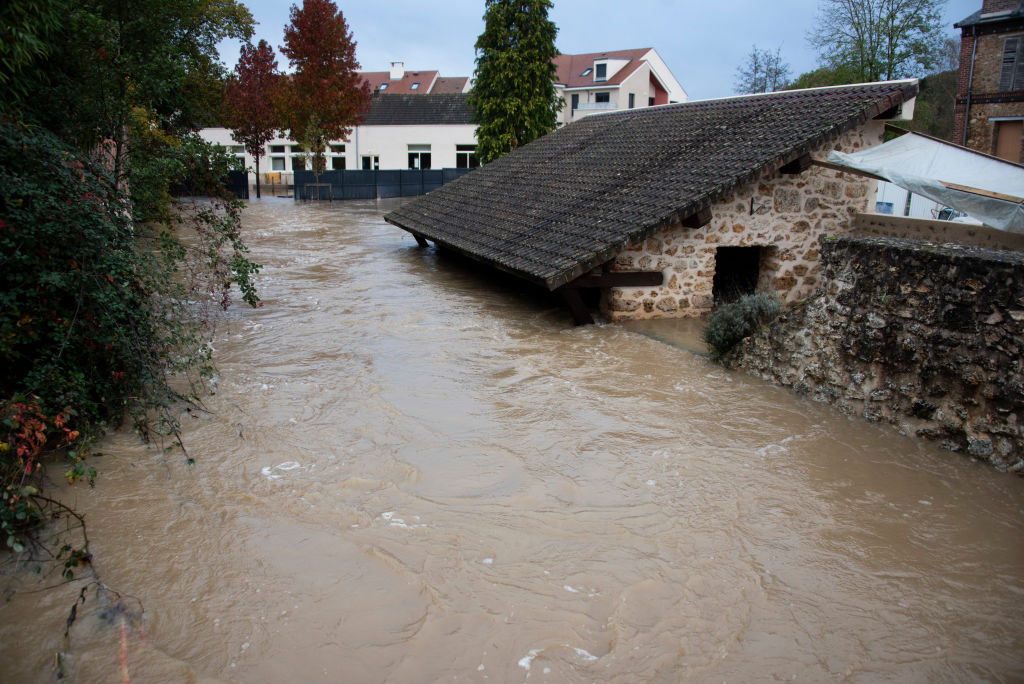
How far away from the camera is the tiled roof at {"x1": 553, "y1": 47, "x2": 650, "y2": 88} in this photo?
47.7m

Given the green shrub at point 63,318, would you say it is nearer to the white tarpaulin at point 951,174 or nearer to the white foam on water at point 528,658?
the white foam on water at point 528,658

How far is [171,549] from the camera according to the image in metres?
4.99

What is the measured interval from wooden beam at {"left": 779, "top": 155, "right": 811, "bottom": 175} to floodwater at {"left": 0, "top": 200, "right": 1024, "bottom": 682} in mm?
4179

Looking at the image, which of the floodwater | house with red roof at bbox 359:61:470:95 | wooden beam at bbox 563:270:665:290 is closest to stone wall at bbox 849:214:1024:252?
wooden beam at bbox 563:270:665:290

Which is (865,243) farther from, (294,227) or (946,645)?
(294,227)

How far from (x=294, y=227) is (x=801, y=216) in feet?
58.5

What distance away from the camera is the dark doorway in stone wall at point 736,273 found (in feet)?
41.2

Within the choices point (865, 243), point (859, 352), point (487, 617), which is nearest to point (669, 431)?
point (859, 352)

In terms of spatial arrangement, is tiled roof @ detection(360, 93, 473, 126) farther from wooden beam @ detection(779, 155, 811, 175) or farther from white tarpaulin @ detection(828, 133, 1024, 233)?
white tarpaulin @ detection(828, 133, 1024, 233)

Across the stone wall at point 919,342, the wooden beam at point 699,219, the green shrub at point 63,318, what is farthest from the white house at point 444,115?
the green shrub at point 63,318

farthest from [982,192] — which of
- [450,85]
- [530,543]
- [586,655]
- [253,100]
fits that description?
[450,85]

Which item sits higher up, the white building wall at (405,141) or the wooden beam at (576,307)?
the white building wall at (405,141)

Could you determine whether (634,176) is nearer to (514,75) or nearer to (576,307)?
(576,307)

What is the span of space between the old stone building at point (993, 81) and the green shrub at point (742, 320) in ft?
78.0
